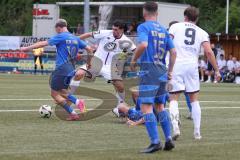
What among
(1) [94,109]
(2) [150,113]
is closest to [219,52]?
(1) [94,109]

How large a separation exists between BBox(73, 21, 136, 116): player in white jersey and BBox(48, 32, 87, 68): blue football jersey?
41 centimetres

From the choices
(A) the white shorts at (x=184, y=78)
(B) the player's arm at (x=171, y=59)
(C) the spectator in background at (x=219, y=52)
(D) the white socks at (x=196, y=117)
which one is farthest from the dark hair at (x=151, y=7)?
(C) the spectator in background at (x=219, y=52)

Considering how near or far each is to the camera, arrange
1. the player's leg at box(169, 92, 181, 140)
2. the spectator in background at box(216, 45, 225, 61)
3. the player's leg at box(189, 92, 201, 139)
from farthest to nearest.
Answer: the spectator in background at box(216, 45, 225, 61) < the player's leg at box(189, 92, 201, 139) < the player's leg at box(169, 92, 181, 140)

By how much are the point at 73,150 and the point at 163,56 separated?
1985 millimetres

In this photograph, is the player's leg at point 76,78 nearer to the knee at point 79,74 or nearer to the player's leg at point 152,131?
the knee at point 79,74

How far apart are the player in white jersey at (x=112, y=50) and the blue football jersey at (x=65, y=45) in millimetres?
408

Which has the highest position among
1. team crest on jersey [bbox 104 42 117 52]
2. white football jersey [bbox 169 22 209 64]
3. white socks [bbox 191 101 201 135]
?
white football jersey [bbox 169 22 209 64]

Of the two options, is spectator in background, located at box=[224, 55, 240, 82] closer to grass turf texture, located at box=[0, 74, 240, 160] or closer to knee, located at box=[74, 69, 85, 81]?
grass turf texture, located at box=[0, 74, 240, 160]

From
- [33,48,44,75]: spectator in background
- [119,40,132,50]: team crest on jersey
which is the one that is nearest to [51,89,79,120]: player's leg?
[119,40,132,50]: team crest on jersey

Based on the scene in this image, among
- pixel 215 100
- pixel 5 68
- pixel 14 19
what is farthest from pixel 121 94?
pixel 14 19

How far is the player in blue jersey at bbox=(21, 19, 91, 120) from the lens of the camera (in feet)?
53.9

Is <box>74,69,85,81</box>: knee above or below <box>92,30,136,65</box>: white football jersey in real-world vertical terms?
below

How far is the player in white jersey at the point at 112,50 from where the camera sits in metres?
16.9

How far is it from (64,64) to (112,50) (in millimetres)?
1220
